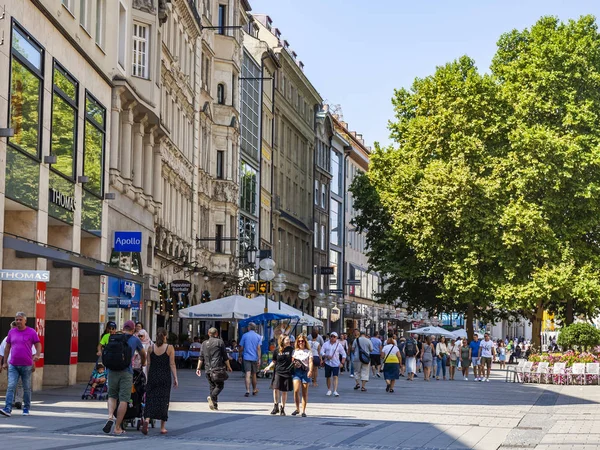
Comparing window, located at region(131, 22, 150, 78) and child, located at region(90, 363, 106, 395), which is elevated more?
window, located at region(131, 22, 150, 78)

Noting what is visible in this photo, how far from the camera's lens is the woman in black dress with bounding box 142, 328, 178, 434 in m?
17.8

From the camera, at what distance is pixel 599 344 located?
156 ft

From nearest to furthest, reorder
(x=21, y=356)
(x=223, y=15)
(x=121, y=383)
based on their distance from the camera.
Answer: (x=121, y=383) → (x=21, y=356) → (x=223, y=15)

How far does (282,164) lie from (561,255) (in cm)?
2770

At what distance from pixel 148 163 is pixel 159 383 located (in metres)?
21.4

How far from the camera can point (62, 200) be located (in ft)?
91.4

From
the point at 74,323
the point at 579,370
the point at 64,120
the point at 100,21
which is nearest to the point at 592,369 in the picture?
Result: the point at 579,370

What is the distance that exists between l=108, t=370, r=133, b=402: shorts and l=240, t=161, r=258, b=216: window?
43914 mm

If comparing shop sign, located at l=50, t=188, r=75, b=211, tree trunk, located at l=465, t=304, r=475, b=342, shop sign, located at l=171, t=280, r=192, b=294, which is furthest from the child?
tree trunk, located at l=465, t=304, r=475, b=342

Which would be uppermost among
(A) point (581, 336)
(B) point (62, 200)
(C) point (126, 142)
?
(C) point (126, 142)

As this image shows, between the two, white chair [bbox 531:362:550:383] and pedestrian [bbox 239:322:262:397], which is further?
white chair [bbox 531:362:550:383]

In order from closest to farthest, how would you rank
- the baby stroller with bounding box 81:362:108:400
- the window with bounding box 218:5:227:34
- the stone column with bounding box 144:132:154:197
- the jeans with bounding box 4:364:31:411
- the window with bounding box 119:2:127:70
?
the jeans with bounding box 4:364:31:411 < the baby stroller with bounding box 81:362:108:400 < the window with bounding box 119:2:127:70 < the stone column with bounding box 144:132:154:197 < the window with bounding box 218:5:227:34

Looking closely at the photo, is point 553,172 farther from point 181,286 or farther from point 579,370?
point 181,286

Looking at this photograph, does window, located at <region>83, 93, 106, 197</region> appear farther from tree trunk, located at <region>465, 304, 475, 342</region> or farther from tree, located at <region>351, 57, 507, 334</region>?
tree trunk, located at <region>465, 304, 475, 342</region>
